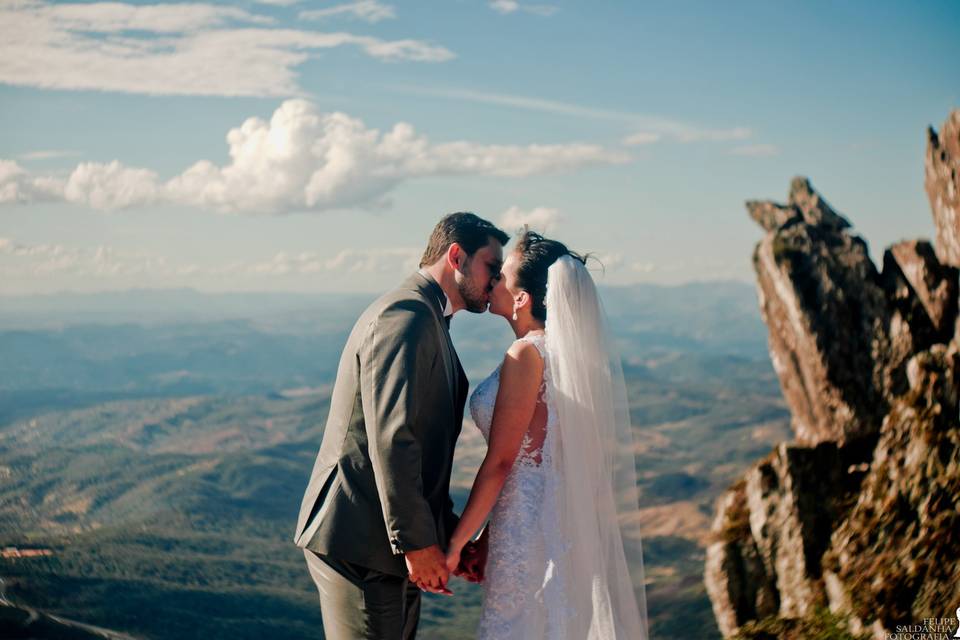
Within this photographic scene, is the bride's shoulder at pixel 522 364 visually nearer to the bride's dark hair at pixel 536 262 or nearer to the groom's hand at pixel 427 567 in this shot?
the bride's dark hair at pixel 536 262

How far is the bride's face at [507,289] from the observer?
6.78 metres

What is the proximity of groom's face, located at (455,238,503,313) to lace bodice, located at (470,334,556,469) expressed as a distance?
571mm

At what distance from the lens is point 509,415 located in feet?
21.1

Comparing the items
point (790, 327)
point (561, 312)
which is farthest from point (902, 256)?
point (561, 312)

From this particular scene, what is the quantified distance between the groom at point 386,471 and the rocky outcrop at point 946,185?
1035 centimetres

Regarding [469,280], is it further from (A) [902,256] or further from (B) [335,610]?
(A) [902,256]

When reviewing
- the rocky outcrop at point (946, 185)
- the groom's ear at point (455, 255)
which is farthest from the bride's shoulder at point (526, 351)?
the rocky outcrop at point (946, 185)

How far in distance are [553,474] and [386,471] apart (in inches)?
64.1

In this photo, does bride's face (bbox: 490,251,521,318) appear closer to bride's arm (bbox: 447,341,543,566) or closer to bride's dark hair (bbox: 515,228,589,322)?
bride's dark hair (bbox: 515,228,589,322)

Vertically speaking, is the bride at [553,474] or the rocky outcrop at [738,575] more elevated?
the bride at [553,474]

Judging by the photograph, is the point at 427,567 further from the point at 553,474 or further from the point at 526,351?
the point at 526,351

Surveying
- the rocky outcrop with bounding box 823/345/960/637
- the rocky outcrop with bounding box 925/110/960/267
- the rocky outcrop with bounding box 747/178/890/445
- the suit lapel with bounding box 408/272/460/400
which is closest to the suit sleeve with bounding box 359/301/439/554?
the suit lapel with bounding box 408/272/460/400

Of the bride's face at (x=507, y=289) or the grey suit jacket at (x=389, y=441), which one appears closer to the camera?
the grey suit jacket at (x=389, y=441)

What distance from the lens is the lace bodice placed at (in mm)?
6598
